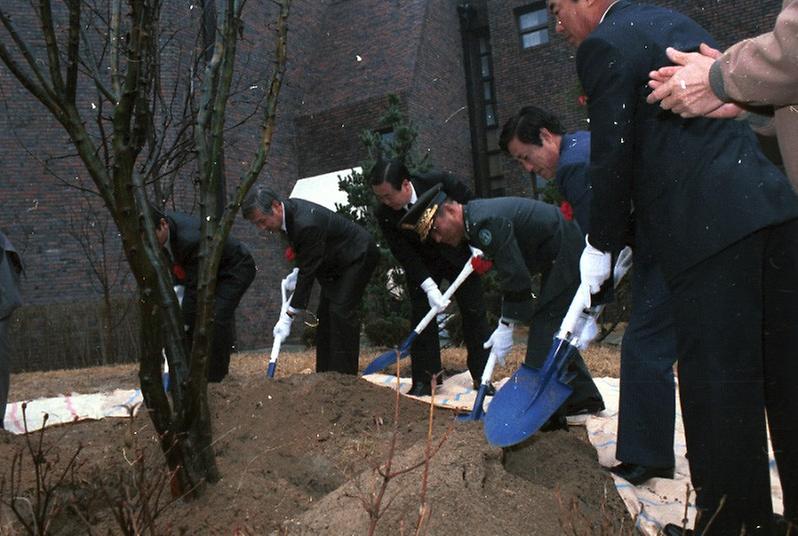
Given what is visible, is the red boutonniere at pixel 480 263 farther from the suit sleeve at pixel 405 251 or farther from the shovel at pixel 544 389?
the shovel at pixel 544 389

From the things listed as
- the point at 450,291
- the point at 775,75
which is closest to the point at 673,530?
the point at 775,75

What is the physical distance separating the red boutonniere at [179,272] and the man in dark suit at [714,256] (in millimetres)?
3621

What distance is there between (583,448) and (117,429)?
2.50 metres

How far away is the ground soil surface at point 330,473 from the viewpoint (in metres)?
1.94

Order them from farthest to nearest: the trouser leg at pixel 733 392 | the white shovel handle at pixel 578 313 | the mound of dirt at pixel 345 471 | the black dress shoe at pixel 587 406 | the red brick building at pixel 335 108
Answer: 1. the red brick building at pixel 335 108
2. the black dress shoe at pixel 587 406
3. the white shovel handle at pixel 578 313
4. the mound of dirt at pixel 345 471
5. the trouser leg at pixel 733 392

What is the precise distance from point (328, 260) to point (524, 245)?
1592 mm

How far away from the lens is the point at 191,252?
4918mm

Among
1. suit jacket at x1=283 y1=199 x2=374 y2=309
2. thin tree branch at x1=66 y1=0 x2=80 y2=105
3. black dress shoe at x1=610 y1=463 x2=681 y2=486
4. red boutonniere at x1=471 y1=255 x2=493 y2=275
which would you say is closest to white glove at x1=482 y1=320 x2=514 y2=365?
red boutonniere at x1=471 y1=255 x2=493 y2=275

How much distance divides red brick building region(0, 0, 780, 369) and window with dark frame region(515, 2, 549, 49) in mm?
25

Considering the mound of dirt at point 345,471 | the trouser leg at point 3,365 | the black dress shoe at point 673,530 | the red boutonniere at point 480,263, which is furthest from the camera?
the red boutonniere at point 480,263

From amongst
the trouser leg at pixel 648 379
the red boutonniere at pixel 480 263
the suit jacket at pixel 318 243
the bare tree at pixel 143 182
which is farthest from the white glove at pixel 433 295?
the bare tree at pixel 143 182

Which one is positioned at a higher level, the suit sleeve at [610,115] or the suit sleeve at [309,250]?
the suit sleeve at [610,115]

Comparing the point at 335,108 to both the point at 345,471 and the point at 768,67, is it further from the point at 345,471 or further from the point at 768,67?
the point at 768,67

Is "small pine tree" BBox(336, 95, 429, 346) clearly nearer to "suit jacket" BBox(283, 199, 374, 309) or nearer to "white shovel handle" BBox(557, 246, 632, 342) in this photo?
"suit jacket" BBox(283, 199, 374, 309)
